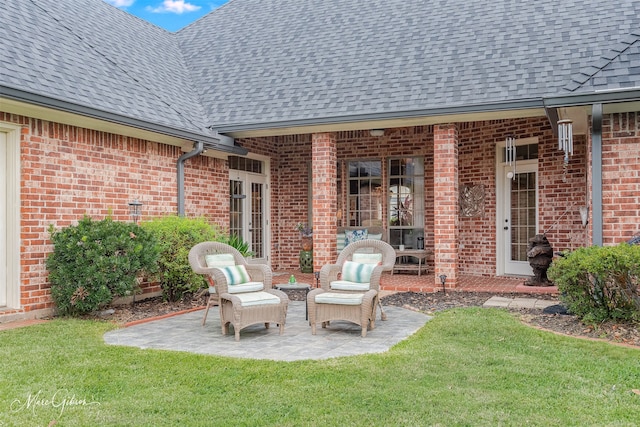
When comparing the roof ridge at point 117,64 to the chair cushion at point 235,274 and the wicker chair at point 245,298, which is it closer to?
the wicker chair at point 245,298

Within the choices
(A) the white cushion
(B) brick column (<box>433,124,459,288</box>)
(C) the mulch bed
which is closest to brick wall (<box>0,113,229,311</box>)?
(C) the mulch bed

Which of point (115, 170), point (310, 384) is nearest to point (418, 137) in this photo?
point (115, 170)

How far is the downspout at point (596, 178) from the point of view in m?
7.22

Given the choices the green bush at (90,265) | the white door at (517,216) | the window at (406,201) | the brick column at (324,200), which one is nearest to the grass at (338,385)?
the green bush at (90,265)

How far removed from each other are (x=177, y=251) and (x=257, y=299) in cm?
238

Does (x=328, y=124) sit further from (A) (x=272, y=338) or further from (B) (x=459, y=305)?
(A) (x=272, y=338)

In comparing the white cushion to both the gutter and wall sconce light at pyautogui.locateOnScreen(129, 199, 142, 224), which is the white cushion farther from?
the gutter

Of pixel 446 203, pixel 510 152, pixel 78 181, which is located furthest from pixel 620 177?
pixel 78 181

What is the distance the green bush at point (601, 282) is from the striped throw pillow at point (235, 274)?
→ 142 inches

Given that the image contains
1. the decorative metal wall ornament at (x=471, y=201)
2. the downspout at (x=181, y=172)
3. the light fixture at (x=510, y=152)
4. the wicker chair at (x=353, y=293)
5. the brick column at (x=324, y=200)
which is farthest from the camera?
the decorative metal wall ornament at (x=471, y=201)

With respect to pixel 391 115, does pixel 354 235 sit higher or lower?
lower

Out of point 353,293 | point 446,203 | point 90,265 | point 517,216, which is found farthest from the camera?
point 517,216

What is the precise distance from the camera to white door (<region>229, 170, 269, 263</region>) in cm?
1171

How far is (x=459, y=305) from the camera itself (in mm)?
7789
